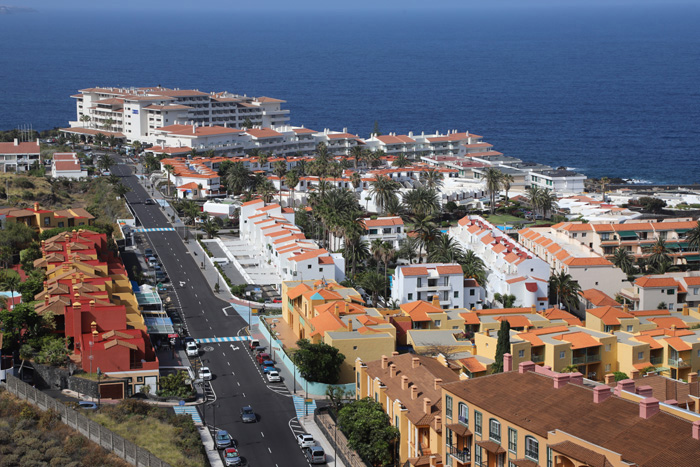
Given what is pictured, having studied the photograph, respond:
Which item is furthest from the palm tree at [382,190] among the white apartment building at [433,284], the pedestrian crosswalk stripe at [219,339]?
the pedestrian crosswalk stripe at [219,339]

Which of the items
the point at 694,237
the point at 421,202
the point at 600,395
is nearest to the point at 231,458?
the point at 600,395

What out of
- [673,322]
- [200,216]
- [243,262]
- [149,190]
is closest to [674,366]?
[673,322]

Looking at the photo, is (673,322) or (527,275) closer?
(673,322)

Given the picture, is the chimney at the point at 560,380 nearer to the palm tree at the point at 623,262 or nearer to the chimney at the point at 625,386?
the chimney at the point at 625,386

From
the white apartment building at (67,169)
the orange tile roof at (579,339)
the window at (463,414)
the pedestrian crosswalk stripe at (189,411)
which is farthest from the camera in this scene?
the white apartment building at (67,169)

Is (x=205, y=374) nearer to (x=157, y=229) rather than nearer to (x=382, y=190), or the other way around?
(x=157, y=229)

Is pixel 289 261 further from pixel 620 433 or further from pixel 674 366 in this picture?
pixel 620 433

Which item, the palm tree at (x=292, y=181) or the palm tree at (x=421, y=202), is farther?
the palm tree at (x=292, y=181)

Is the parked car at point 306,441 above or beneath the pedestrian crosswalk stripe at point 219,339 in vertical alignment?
beneath
